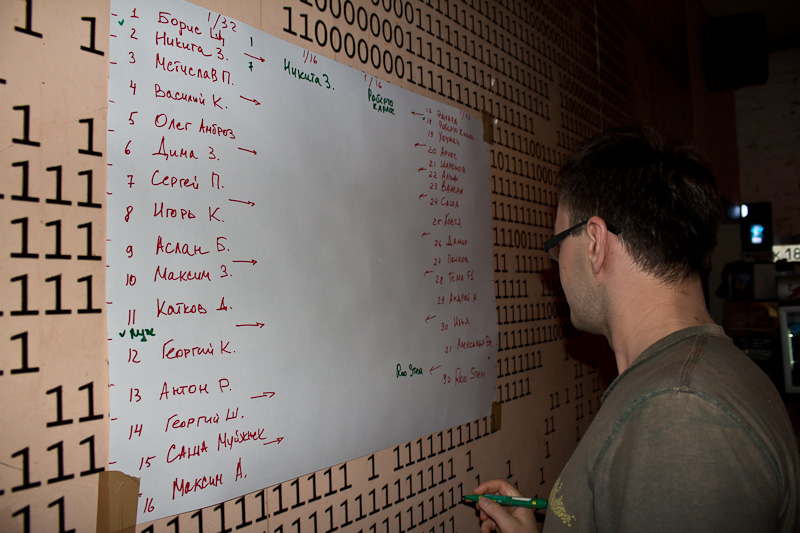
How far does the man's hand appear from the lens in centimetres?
110

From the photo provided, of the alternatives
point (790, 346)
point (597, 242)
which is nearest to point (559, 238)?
point (597, 242)

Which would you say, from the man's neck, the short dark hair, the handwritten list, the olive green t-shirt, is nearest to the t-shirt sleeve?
the olive green t-shirt

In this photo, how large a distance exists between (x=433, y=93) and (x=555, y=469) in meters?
1.50

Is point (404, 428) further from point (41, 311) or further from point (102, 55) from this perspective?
point (102, 55)

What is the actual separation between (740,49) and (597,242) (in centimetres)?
415

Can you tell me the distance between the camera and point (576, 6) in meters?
2.30

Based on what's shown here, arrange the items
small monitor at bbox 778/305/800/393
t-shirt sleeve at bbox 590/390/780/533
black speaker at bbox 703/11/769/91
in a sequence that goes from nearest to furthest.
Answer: t-shirt sleeve at bbox 590/390/780/533
small monitor at bbox 778/305/800/393
black speaker at bbox 703/11/769/91

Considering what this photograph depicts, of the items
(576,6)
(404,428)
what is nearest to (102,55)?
(404,428)

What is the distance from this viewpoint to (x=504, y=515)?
1132 mm

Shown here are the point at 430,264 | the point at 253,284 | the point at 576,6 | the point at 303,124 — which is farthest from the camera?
the point at 576,6

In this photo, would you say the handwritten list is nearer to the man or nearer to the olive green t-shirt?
the man

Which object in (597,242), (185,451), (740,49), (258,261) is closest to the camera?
(185,451)

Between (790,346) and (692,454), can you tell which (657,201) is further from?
(790,346)

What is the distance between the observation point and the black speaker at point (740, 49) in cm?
402
